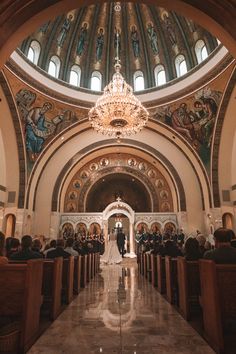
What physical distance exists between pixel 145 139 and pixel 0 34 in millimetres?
16323

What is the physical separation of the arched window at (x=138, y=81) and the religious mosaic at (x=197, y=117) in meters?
2.69

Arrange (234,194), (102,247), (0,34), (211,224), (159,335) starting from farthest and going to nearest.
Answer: (102,247) < (211,224) < (234,194) < (0,34) < (159,335)

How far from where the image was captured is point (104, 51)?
20328mm

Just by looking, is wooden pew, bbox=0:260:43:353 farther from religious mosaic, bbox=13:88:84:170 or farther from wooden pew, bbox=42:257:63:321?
religious mosaic, bbox=13:88:84:170

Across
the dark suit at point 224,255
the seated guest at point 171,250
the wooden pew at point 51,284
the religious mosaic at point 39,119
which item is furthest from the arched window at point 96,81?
the dark suit at point 224,255

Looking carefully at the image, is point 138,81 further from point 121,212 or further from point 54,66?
point 121,212

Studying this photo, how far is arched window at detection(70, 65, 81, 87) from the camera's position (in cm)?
1958

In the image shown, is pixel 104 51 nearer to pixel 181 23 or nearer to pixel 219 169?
pixel 181 23

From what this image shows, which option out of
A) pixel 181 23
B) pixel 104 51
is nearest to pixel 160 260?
pixel 181 23

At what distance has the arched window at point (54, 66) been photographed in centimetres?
1850

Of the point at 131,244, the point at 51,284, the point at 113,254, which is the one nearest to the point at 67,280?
the point at 51,284

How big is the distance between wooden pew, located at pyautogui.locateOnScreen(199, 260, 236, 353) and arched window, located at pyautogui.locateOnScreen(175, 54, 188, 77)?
17.4 metres

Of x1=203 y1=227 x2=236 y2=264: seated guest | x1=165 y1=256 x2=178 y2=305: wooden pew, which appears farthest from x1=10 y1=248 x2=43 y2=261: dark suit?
x1=203 y1=227 x2=236 y2=264: seated guest

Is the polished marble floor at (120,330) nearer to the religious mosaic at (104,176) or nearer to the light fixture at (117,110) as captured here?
the light fixture at (117,110)
